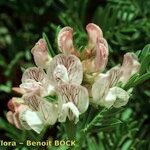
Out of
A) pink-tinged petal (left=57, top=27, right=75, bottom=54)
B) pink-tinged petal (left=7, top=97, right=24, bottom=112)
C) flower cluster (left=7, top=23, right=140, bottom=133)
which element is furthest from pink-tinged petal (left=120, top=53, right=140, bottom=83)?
pink-tinged petal (left=7, top=97, right=24, bottom=112)

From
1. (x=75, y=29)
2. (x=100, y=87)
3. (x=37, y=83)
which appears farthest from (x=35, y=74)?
(x=75, y=29)

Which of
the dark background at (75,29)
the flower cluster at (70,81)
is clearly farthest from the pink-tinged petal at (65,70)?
the dark background at (75,29)

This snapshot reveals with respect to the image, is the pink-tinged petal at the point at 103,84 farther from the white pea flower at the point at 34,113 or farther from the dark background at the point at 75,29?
the dark background at the point at 75,29

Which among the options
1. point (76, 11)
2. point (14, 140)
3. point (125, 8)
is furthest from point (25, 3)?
point (14, 140)

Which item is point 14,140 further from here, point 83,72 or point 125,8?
point 125,8

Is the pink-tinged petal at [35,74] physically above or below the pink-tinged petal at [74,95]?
above

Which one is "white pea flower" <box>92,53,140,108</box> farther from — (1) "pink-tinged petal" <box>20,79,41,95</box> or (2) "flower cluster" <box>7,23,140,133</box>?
(1) "pink-tinged petal" <box>20,79,41,95</box>

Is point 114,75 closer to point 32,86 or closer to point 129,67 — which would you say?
point 129,67
